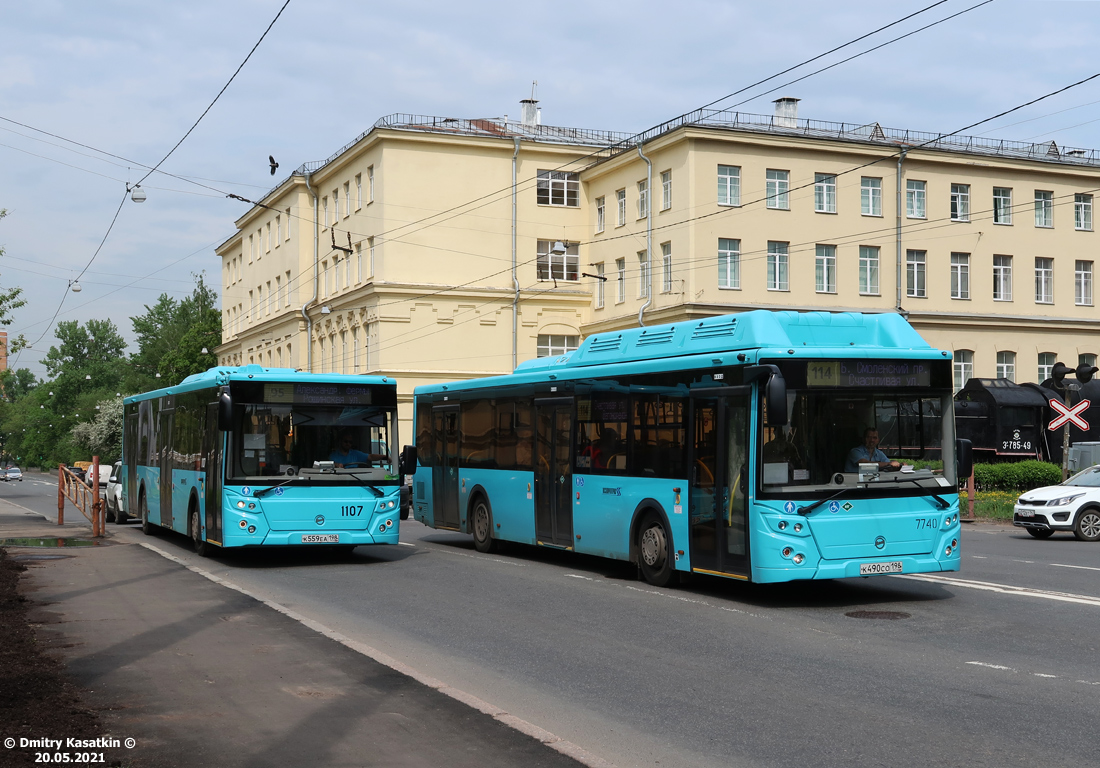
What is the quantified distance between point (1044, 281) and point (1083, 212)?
3805 mm

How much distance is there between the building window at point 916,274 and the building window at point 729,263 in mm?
8116

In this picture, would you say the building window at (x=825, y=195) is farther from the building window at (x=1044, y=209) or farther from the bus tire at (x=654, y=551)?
the bus tire at (x=654, y=551)

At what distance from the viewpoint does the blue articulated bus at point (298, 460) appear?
58.4 feet

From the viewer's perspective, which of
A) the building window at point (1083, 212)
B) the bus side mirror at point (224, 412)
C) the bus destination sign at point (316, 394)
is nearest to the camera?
the bus side mirror at point (224, 412)

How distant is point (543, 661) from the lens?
9.97 m

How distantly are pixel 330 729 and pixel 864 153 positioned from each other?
4691cm

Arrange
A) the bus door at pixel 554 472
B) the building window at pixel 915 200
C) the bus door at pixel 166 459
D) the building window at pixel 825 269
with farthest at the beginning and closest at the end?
the building window at pixel 915 200
the building window at pixel 825 269
the bus door at pixel 166 459
the bus door at pixel 554 472

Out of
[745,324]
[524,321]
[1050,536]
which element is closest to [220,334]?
[524,321]

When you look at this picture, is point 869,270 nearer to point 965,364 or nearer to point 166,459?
point 965,364

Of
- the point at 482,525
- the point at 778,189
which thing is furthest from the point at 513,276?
the point at 482,525

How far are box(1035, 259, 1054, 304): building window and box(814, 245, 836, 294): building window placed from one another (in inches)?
A: 433

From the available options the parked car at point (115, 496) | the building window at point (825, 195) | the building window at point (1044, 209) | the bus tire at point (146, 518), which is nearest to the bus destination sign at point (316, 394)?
the bus tire at point (146, 518)

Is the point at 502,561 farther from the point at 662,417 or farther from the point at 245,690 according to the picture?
the point at 245,690

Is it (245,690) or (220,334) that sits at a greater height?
(220,334)
